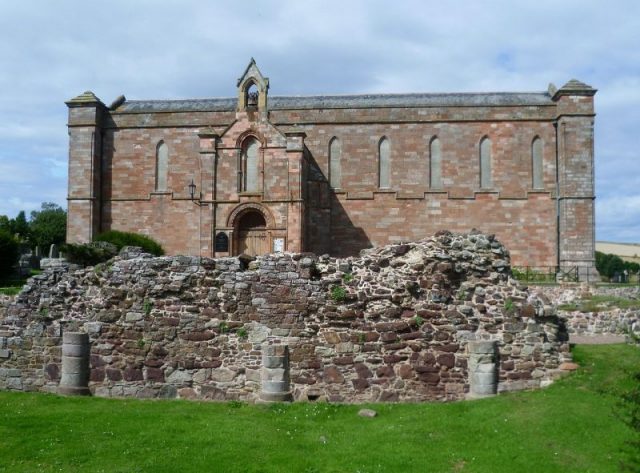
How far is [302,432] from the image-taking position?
36.3 feet

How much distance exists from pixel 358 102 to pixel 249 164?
9.87 m

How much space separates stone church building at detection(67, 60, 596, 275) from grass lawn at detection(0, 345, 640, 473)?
22.6m

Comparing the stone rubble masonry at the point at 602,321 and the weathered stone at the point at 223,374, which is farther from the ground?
the stone rubble masonry at the point at 602,321

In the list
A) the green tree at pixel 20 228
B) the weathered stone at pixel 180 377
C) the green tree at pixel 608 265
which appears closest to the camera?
the weathered stone at pixel 180 377

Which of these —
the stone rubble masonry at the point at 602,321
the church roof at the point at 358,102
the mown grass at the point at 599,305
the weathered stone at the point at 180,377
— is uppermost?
the church roof at the point at 358,102

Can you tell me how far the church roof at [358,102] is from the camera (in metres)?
37.6

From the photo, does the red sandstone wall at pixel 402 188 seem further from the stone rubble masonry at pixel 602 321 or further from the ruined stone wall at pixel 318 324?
the ruined stone wall at pixel 318 324

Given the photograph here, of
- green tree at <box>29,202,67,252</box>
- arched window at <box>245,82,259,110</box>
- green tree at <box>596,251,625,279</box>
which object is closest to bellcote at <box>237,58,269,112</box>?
arched window at <box>245,82,259,110</box>

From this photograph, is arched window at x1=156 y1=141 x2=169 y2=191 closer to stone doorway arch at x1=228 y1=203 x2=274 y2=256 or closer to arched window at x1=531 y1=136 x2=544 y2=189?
stone doorway arch at x1=228 y1=203 x2=274 y2=256

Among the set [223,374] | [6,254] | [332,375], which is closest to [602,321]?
[332,375]

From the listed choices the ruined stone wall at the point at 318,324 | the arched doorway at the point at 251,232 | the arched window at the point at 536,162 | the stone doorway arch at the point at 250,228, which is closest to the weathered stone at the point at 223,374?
the ruined stone wall at the point at 318,324

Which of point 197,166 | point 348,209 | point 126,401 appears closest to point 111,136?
point 197,166

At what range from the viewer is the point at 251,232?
33.1 m

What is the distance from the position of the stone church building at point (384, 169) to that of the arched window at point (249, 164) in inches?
94.9
